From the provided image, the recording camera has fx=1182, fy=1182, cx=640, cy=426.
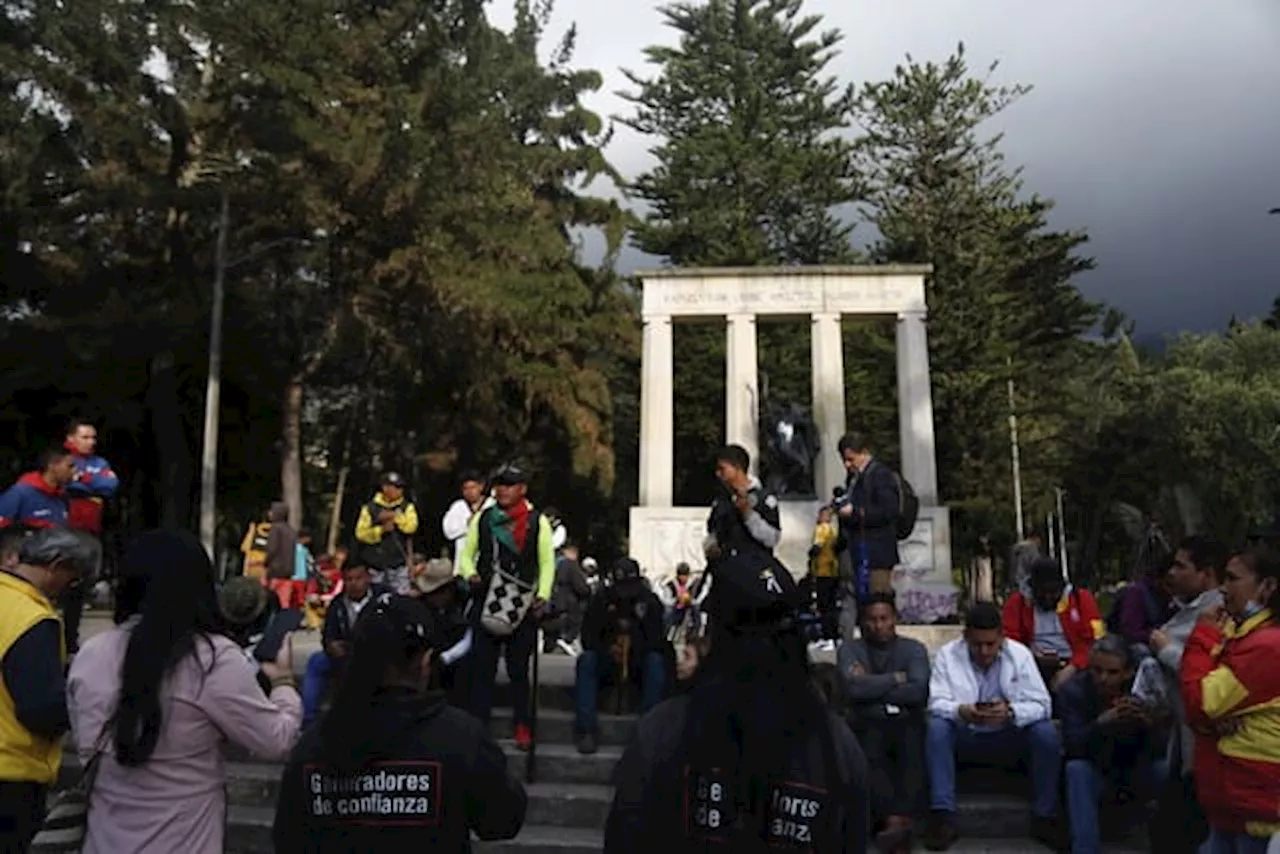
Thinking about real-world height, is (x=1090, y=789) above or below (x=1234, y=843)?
below

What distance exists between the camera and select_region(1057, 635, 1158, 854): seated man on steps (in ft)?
19.7

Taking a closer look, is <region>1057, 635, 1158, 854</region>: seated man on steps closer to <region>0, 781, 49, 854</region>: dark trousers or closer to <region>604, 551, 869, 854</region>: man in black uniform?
<region>604, 551, 869, 854</region>: man in black uniform

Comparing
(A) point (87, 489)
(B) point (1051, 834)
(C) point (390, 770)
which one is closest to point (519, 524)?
(A) point (87, 489)

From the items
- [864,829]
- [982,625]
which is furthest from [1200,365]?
[864,829]

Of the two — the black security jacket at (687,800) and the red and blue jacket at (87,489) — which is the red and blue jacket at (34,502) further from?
the black security jacket at (687,800)

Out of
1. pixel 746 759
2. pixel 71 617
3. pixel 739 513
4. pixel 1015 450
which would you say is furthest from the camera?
pixel 1015 450

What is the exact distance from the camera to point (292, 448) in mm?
24328

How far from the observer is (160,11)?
896 inches

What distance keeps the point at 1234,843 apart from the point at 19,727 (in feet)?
13.5

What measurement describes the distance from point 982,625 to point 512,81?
28.8m

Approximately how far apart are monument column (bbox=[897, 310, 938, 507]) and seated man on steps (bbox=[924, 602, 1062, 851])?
12752 millimetres

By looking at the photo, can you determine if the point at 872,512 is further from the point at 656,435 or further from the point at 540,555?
the point at 656,435

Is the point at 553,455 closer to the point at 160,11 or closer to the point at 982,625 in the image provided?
the point at 160,11

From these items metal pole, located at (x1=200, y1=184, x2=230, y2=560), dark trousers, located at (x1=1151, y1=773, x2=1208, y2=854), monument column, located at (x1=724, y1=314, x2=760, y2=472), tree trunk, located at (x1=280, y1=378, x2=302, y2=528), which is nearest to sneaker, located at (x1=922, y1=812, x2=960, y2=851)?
dark trousers, located at (x1=1151, y1=773, x2=1208, y2=854)
